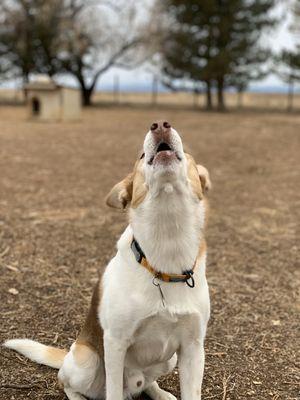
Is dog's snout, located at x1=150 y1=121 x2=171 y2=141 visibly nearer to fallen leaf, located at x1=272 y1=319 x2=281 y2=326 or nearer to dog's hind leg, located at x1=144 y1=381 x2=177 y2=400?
dog's hind leg, located at x1=144 y1=381 x2=177 y2=400

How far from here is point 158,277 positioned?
92.0 inches

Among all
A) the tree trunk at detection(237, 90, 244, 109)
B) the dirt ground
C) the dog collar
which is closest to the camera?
the dog collar

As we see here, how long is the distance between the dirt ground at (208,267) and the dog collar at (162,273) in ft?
2.55

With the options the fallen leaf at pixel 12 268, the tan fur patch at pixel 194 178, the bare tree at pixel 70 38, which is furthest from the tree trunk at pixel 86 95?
the tan fur patch at pixel 194 178

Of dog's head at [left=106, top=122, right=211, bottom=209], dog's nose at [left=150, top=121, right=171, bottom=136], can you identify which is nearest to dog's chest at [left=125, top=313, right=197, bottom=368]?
dog's head at [left=106, top=122, right=211, bottom=209]

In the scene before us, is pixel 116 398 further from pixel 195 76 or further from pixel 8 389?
pixel 195 76

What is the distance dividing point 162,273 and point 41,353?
923 mm

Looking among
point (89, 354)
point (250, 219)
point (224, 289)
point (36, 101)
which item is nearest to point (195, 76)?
point (36, 101)

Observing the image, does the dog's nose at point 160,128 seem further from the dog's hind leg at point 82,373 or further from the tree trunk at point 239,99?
the tree trunk at point 239,99

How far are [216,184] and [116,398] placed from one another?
560 centimetres

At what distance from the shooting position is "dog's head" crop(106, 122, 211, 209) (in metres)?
2.24

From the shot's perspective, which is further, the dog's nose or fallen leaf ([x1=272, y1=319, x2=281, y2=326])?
fallen leaf ([x1=272, y1=319, x2=281, y2=326])

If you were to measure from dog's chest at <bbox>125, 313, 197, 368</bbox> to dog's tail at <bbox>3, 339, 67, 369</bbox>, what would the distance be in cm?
56

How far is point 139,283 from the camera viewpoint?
2.34 metres
